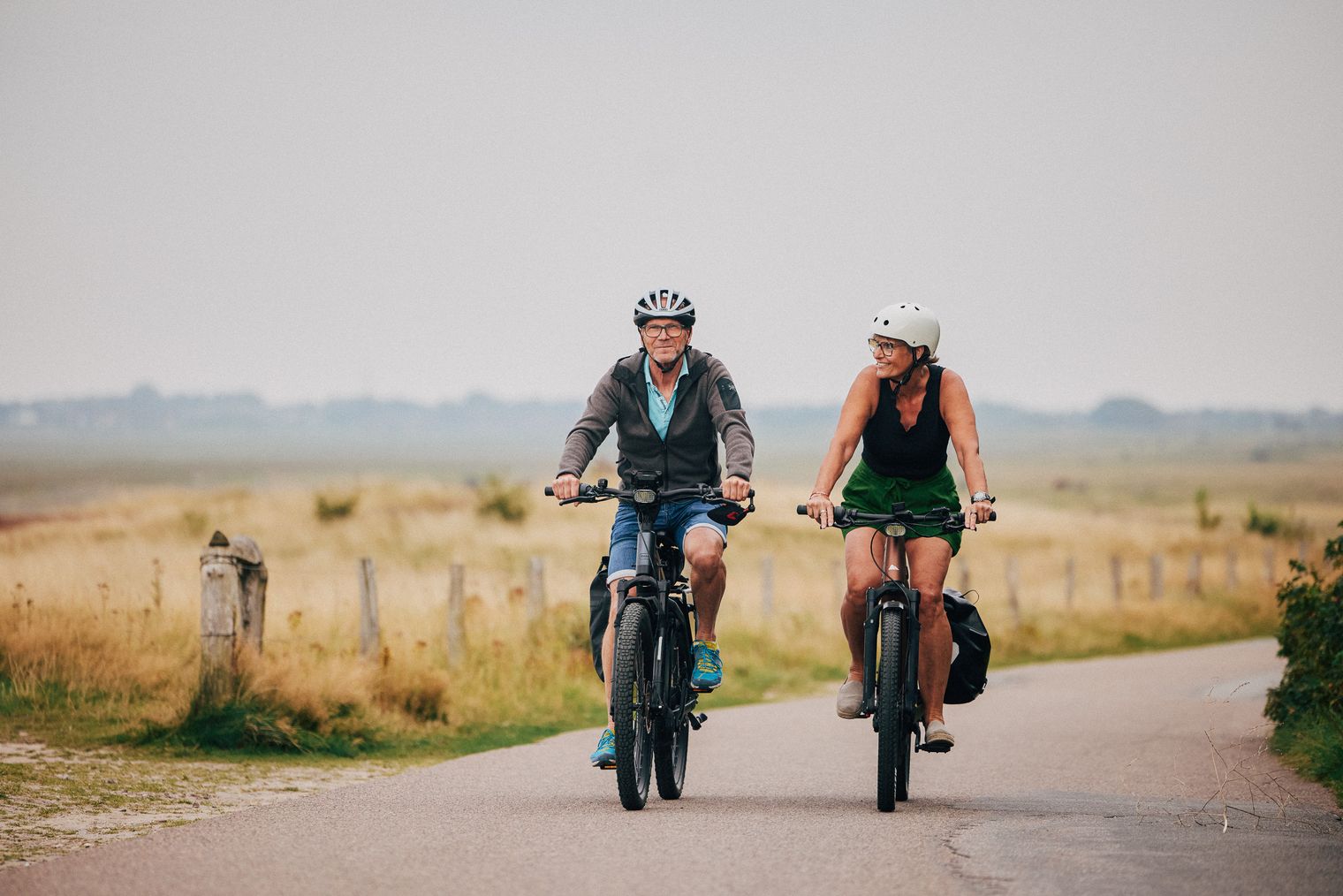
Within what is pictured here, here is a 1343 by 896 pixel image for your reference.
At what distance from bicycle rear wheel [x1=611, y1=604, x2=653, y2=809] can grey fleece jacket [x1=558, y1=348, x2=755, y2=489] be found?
1003 mm

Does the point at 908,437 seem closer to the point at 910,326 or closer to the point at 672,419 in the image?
the point at 910,326

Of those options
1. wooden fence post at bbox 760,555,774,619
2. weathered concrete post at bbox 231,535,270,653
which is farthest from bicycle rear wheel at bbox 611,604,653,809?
wooden fence post at bbox 760,555,774,619

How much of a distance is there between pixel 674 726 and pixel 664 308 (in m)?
Result: 2.19

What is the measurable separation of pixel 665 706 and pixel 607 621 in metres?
0.59

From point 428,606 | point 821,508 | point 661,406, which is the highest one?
point 661,406

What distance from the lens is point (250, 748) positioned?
11891mm

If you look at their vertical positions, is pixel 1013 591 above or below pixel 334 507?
below

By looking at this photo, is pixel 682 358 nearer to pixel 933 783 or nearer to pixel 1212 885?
pixel 933 783

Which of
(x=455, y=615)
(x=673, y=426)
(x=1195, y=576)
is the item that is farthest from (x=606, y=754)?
(x=1195, y=576)

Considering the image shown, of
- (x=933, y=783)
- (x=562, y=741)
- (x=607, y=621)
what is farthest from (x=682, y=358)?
(x=562, y=741)

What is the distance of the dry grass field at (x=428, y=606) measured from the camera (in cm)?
1345

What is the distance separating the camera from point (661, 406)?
892cm

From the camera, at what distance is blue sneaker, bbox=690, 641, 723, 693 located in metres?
8.87

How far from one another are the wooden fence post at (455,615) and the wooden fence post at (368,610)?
1.72m
